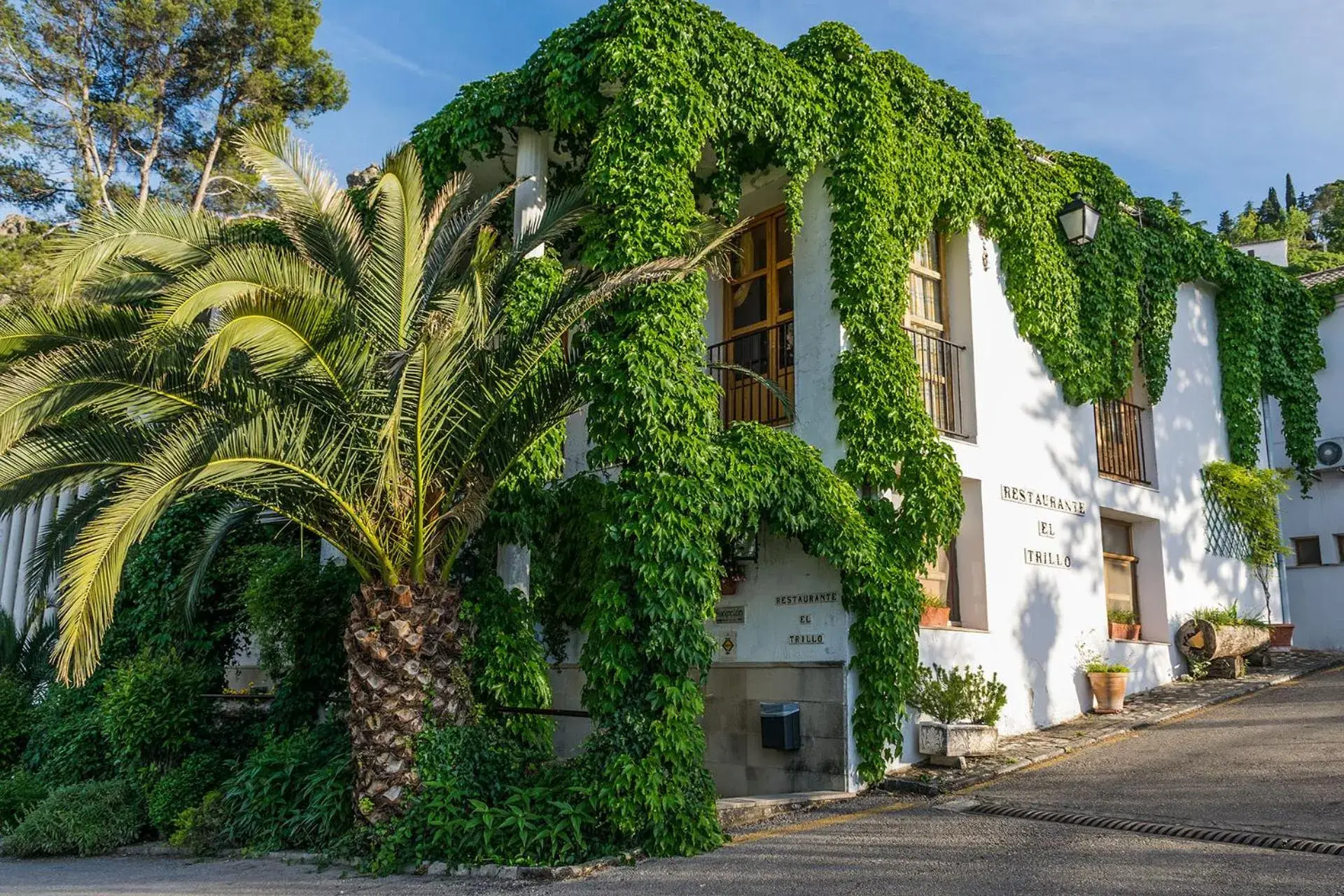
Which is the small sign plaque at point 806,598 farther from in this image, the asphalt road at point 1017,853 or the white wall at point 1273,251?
the white wall at point 1273,251

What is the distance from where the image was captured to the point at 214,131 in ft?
81.9

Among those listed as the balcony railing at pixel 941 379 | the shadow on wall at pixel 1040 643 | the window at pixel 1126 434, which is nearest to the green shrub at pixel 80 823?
the balcony railing at pixel 941 379

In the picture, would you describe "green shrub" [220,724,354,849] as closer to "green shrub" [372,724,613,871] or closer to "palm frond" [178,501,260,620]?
"green shrub" [372,724,613,871]

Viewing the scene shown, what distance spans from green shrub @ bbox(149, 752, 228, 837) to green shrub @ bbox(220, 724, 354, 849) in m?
0.35

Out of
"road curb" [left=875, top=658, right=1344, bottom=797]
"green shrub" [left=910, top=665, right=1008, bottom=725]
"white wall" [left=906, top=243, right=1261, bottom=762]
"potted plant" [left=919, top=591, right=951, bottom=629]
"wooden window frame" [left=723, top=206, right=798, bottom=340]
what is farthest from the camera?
"wooden window frame" [left=723, top=206, right=798, bottom=340]

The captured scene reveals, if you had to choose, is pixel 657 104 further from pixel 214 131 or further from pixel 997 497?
pixel 214 131

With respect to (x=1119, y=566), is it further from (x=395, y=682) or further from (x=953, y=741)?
(x=395, y=682)

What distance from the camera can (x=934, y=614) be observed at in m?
11.0

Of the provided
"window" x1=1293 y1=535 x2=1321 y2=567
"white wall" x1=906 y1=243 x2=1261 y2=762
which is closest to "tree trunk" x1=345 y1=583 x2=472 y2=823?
"white wall" x1=906 y1=243 x2=1261 y2=762

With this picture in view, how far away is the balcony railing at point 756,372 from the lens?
40.4 feet

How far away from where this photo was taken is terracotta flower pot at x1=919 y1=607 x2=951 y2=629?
35.6ft

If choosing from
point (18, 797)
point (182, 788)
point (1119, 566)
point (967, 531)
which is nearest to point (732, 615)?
point (967, 531)

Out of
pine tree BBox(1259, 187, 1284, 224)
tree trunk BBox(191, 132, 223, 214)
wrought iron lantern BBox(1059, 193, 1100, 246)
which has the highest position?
pine tree BBox(1259, 187, 1284, 224)

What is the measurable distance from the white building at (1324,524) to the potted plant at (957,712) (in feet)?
29.0
